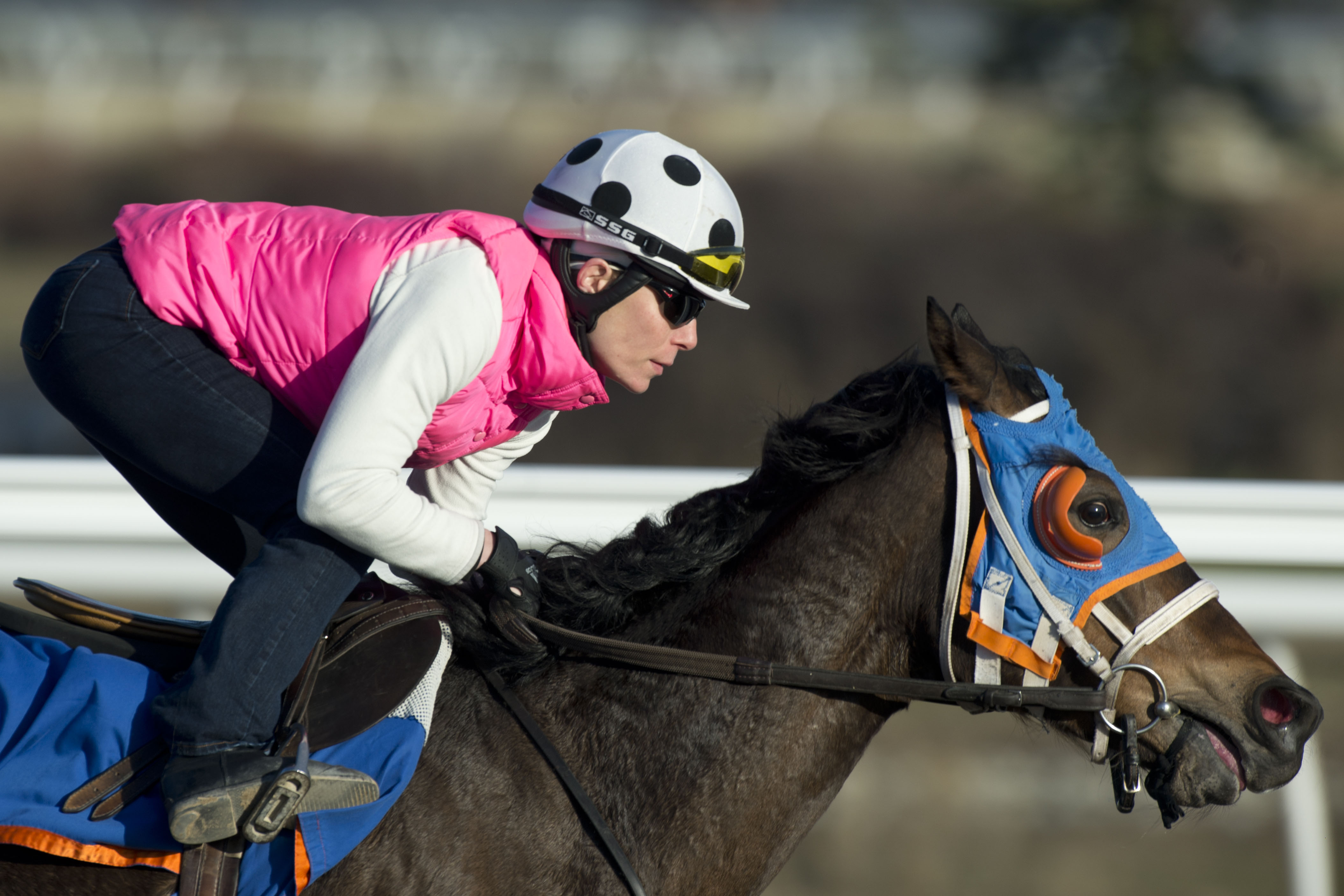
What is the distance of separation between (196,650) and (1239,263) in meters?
11.5

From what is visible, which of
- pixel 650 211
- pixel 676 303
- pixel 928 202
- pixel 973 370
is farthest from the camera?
pixel 928 202

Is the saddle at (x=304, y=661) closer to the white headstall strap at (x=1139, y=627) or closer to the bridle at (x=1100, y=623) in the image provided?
the bridle at (x=1100, y=623)

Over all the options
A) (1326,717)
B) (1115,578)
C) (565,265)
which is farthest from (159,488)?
(1326,717)

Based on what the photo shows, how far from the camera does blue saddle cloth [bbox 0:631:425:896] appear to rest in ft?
6.57

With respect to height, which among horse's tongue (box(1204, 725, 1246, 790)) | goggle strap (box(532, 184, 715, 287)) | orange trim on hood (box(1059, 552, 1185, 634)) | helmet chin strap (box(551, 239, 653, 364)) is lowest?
horse's tongue (box(1204, 725, 1246, 790))

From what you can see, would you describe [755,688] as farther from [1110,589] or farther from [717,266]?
[717,266]

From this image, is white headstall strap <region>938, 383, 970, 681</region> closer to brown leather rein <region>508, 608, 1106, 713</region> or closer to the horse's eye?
brown leather rein <region>508, 608, 1106, 713</region>

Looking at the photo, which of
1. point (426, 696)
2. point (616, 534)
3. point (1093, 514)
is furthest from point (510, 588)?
point (616, 534)

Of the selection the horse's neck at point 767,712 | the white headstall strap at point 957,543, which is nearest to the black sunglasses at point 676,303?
the horse's neck at point 767,712

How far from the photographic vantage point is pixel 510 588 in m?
2.28

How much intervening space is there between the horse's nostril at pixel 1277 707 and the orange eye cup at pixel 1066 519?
37 centimetres

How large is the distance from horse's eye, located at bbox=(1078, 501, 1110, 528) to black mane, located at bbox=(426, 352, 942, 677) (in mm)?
329

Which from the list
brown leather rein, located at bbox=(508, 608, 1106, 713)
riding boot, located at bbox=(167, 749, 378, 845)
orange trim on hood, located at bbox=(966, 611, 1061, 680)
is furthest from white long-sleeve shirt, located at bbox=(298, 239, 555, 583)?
orange trim on hood, located at bbox=(966, 611, 1061, 680)

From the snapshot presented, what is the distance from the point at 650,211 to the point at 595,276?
0.53 ft
